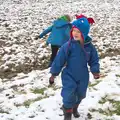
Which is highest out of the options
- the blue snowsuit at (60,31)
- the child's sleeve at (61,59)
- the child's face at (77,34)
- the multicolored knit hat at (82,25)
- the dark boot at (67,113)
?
the multicolored knit hat at (82,25)

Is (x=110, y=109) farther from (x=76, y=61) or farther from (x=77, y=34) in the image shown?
(x=77, y=34)

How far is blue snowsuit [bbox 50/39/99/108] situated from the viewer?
4.77 metres

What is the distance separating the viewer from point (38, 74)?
324 inches

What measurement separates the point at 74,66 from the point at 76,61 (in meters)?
0.08

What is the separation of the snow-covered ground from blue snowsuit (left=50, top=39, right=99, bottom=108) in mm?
773

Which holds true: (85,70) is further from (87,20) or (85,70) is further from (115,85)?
(115,85)

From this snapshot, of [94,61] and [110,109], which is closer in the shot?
[94,61]

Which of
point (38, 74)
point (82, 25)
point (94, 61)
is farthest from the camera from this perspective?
point (38, 74)

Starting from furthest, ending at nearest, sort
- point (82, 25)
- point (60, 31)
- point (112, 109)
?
point (60, 31)
point (112, 109)
point (82, 25)

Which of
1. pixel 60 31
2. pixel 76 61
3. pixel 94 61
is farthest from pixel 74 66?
pixel 60 31

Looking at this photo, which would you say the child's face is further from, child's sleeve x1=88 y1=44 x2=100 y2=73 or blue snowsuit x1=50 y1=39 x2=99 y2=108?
child's sleeve x1=88 y1=44 x2=100 y2=73

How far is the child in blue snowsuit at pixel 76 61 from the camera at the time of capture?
15.5 ft

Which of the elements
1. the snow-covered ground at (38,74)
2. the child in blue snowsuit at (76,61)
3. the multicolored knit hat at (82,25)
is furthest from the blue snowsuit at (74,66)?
the snow-covered ground at (38,74)

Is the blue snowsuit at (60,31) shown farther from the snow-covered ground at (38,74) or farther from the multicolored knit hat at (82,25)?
the multicolored knit hat at (82,25)
